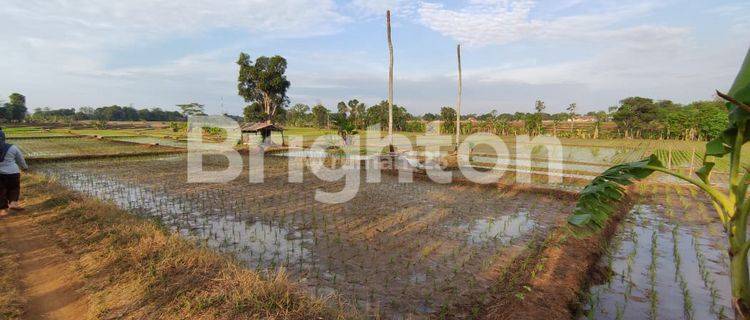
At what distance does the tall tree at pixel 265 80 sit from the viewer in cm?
2847

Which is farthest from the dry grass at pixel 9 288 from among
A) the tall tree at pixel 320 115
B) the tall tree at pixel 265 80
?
the tall tree at pixel 320 115

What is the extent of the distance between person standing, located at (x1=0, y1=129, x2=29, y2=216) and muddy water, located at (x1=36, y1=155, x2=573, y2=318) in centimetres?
202

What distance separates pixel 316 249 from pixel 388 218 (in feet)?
7.44

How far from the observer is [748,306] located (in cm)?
215

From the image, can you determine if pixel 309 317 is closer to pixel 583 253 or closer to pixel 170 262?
pixel 170 262

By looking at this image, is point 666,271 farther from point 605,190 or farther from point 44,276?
point 44,276

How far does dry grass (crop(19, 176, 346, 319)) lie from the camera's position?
329 centimetres

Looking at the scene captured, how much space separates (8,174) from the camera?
6.49 meters

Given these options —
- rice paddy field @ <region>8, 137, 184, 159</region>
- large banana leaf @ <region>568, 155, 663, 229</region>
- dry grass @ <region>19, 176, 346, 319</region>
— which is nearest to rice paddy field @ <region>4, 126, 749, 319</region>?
dry grass @ <region>19, 176, 346, 319</region>

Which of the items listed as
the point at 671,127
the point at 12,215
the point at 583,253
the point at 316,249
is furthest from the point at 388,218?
the point at 671,127

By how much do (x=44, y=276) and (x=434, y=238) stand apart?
5.35 meters

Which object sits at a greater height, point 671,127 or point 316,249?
point 671,127

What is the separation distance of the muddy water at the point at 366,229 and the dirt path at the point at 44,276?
1.85 metres

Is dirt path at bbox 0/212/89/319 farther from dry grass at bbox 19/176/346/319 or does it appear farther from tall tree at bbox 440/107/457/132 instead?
tall tree at bbox 440/107/457/132
